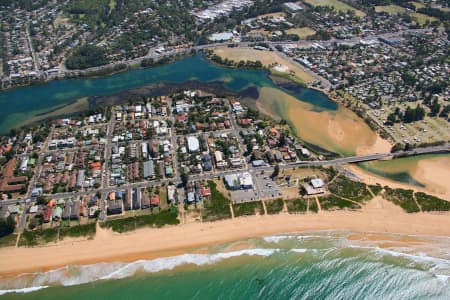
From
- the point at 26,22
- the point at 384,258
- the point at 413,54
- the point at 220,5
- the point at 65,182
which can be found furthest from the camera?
the point at 220,5

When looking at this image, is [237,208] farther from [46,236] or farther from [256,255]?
[46,236]

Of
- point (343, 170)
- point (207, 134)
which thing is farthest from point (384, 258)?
point (207, 134)

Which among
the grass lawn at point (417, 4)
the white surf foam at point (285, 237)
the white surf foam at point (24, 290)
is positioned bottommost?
the white surf foam at point (24, 290)

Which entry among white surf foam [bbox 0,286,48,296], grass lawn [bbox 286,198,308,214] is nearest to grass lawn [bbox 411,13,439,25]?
grass lawn [bbox 286,198,308,214]

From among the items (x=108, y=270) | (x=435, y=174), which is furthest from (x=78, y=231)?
(x=435, y=174)

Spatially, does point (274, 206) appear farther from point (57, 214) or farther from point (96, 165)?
point (57, 214)

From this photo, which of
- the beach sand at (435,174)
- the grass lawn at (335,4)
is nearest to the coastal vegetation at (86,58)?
the beach sand at (435,174)

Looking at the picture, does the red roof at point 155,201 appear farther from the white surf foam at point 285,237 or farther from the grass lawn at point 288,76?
the grass lawn at point 288,76
